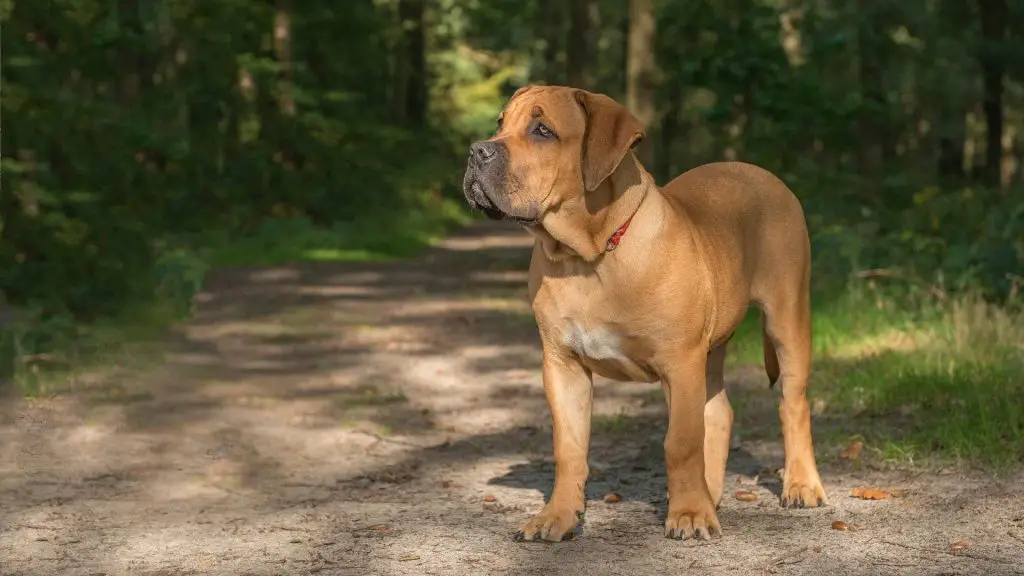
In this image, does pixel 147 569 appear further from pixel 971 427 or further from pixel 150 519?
pixel 971 427

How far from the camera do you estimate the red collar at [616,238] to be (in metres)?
5.41

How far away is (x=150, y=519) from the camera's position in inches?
242

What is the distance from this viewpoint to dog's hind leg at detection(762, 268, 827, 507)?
20.0 ft

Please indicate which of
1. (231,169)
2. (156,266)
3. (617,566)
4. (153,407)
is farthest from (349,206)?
(617,566)

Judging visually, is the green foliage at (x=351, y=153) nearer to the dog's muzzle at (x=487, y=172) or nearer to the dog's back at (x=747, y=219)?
the dog's back at (x=747, y=219)

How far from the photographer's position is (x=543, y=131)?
5.29 metres

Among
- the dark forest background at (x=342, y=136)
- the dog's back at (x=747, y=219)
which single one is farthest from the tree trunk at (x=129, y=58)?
the dog's back at (x=747, y=219)

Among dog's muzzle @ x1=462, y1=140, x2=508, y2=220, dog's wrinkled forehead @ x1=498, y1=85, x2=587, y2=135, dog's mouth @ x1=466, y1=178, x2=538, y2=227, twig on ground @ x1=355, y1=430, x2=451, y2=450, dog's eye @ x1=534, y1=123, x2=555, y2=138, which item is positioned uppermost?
dog's wrinkled forehead @ x1=498, y1=85, x2=587, y2=135

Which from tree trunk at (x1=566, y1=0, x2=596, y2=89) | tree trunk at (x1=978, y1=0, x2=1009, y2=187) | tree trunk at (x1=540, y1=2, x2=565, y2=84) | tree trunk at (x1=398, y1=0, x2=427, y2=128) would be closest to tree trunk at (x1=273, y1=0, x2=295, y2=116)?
tree trunk at (x1=566, y1=0, x2=596, y2=89)

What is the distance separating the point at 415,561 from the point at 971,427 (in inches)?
135

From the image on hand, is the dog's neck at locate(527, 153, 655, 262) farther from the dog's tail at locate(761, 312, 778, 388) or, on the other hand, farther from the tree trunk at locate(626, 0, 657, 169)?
the tree trunk at locate(626, 0, 657, 169)

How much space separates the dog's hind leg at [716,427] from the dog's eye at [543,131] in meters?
1.55

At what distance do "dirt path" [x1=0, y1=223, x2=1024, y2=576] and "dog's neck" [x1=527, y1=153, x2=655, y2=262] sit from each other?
4.05 feet

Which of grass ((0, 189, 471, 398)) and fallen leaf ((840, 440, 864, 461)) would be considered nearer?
fallen leaf ((840, 440, 864, 461))
